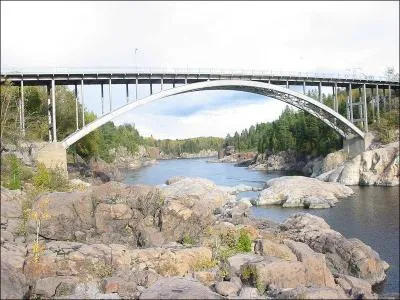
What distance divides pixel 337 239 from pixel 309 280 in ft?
14.3

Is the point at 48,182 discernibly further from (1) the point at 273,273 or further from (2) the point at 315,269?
(2) the point at 315,269

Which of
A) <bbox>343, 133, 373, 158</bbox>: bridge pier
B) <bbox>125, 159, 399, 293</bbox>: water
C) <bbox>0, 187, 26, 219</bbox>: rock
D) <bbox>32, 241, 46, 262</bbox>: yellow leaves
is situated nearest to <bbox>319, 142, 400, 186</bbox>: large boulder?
<bbox>125, 159, 399, 293</bbox>: water

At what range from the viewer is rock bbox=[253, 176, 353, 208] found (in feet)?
89.9

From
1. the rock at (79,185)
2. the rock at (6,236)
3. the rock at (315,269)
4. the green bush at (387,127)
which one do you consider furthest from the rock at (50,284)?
the green bush at (387,127)

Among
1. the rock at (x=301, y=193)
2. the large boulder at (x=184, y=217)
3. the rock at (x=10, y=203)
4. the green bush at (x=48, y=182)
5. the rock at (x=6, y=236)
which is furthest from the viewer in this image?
the rock at (x=301, y=193)

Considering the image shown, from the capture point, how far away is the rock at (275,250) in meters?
11.8

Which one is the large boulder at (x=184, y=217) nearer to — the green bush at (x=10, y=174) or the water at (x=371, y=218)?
the green bush at (x=10, y=174)

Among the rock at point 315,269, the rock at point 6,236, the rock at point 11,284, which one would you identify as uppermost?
the rock at point 6,236

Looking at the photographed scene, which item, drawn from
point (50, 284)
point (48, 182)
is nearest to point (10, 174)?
point (48, 182)

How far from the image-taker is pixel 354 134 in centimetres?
4216

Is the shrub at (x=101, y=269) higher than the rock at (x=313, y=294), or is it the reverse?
the shrub at (x=101, y=269)

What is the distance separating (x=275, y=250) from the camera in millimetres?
11930

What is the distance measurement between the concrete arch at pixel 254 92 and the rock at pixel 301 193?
7546 mm

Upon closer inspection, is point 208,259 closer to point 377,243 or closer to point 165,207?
point 165,207
